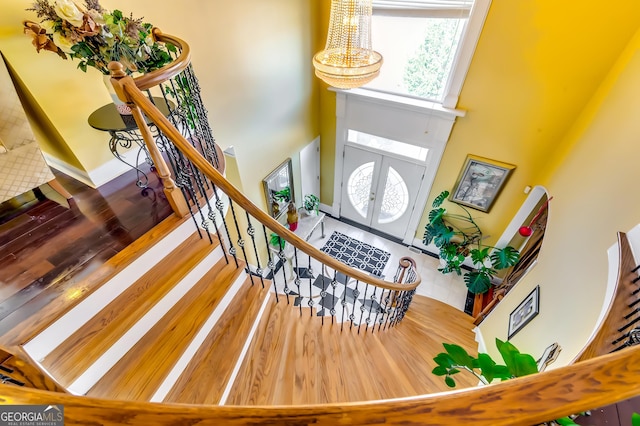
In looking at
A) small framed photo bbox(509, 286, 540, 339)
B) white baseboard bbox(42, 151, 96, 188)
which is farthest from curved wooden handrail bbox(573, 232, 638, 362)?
white baseboard bbox(42, 151, 96, 188)

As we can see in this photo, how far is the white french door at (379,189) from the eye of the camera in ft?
16.0

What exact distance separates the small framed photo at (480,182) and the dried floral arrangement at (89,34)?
166 inches

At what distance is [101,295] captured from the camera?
1404mm

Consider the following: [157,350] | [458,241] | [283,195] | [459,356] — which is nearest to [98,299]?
[157,350]

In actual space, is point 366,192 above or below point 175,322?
below

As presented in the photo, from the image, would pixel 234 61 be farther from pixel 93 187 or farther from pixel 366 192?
pixel 366 192

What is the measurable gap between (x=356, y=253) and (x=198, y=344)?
406cm

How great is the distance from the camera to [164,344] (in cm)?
148

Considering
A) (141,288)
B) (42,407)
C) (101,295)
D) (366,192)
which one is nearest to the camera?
(42,407)

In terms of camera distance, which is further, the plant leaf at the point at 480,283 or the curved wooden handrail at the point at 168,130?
the plant leaf at the point at 480,283

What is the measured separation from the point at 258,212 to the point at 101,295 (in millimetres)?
917

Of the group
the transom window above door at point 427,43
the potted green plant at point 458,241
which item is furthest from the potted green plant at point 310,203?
the transom window above door at point 427,43

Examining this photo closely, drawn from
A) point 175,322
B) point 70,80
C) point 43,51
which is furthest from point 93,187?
point 175,322

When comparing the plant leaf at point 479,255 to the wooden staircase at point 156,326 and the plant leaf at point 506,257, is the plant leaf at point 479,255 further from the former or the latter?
the wooden staircase at point 156,326
